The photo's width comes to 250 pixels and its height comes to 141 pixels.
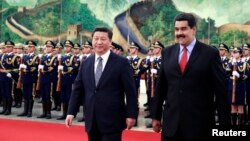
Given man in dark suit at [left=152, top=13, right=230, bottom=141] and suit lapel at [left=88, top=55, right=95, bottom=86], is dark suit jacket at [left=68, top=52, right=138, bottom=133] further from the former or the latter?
man in dark suit at [left=152, top=13, right=230, bottom=141]

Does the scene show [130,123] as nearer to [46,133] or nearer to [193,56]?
[193,56]

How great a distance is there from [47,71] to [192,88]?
5.50 metres

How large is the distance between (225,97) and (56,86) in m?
5.90

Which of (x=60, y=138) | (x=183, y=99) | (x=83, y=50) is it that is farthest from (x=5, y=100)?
(x=183, y=99)

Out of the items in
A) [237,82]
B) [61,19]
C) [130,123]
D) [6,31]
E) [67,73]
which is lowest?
[130,123]

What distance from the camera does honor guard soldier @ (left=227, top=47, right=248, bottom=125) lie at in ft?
23.9

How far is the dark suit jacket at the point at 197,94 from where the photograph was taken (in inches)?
117

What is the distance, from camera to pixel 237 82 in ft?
24.2

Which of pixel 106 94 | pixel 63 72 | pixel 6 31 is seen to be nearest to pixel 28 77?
pixel 63 72

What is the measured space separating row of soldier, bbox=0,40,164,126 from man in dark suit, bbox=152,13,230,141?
466 centimetres

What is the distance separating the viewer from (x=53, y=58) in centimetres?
817

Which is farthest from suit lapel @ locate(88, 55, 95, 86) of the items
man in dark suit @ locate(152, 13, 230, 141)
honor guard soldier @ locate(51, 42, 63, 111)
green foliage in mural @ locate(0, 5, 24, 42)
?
green foliage in mural @ locate(0, 5, 24, 42)

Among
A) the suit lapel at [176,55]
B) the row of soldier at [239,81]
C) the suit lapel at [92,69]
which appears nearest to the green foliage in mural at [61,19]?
the row of soldier at [239,81]

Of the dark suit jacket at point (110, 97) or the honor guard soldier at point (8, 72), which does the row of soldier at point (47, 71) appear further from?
→ the dark suit jacket at point (110, 97)
